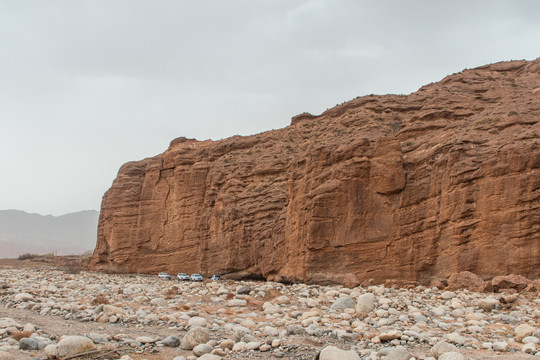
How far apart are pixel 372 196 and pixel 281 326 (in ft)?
36.9

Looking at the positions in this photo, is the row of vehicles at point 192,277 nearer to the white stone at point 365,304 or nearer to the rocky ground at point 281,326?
the rocky ground at point 281,326

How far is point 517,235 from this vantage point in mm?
18328

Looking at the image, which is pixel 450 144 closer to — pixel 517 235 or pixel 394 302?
pixel 517 235

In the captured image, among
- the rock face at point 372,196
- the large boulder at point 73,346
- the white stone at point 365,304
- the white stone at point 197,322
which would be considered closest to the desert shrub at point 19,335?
the large boulder at point 73,346

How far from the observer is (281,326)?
13484mm

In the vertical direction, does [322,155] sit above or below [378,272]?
above

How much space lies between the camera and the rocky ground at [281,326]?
10273 millimetres

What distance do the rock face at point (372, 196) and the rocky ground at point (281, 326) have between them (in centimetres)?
315

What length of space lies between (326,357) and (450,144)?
15353mm

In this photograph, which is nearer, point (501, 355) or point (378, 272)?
point (501, 355)

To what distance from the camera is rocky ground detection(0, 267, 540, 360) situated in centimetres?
1027

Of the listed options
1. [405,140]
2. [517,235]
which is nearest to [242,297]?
[517,235]

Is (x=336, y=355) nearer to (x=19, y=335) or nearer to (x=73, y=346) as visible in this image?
(x=73, y=346)

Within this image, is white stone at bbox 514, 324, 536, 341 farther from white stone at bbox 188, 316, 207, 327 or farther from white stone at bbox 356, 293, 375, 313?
white stone at bbox 188, 316, 207, 327
